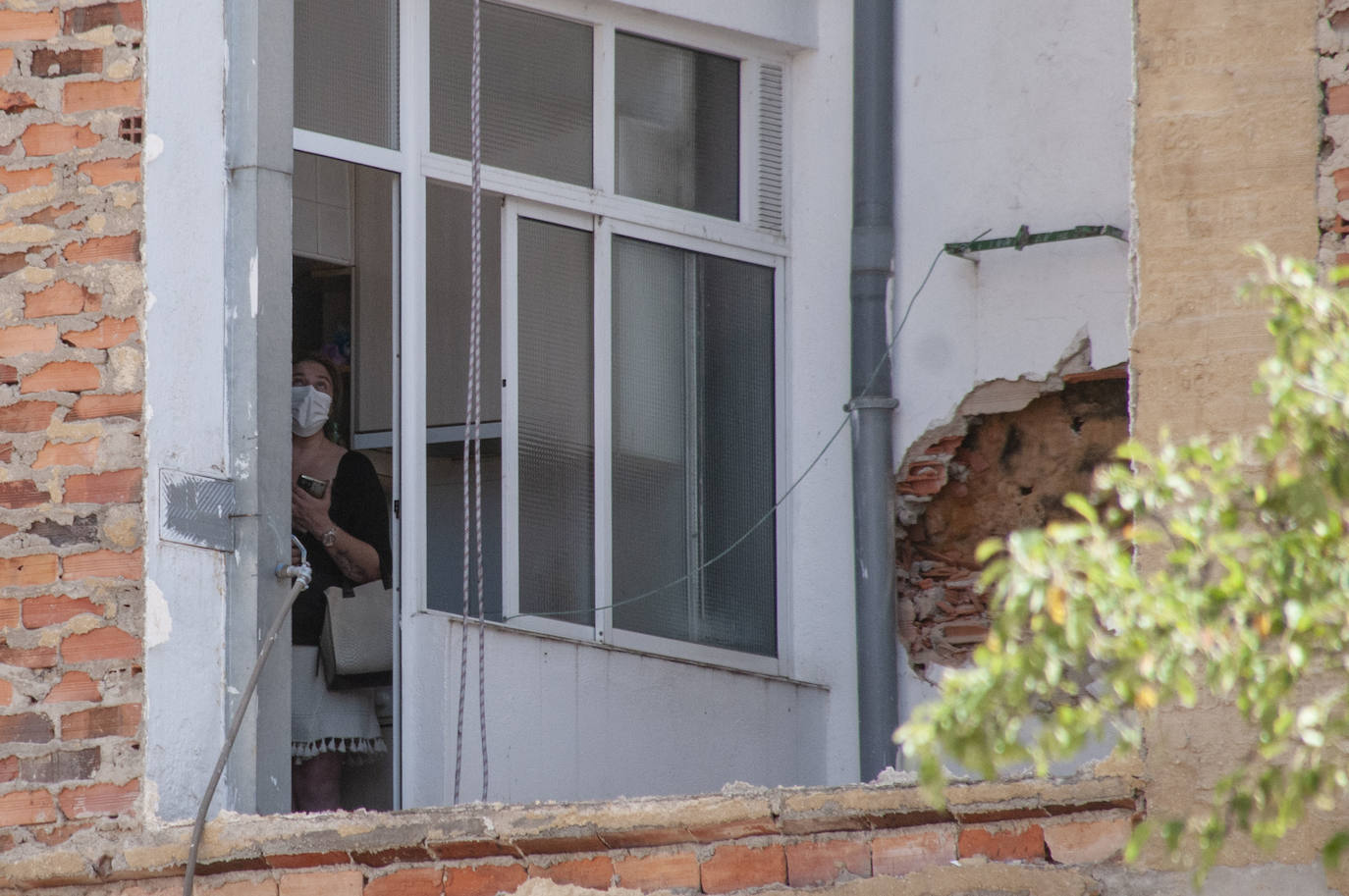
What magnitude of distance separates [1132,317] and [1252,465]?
0.51 metres

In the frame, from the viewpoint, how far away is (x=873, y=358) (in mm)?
7219

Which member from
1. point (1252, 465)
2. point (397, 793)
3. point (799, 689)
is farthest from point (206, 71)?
point (799, 689)

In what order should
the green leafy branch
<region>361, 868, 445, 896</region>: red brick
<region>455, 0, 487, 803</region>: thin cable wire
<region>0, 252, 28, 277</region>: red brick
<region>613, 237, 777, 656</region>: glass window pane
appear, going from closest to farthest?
1. the green leafy branch
2. <region>361, 868, 445, 896</region>: red brick
3. <region>0, 252, 28, 277</region>: red brick
4. <region>455, 0, 487, 803</region>: thin cable wire
5. <region>613, 237, 777, 656</region>: glass window pane

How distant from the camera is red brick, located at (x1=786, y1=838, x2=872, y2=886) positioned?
14.5 ft

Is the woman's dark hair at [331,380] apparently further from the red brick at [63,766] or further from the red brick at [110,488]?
the red brick at [63,766]

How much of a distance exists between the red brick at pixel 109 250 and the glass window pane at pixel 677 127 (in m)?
2.44

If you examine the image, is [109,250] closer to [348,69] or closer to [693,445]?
[348,69]

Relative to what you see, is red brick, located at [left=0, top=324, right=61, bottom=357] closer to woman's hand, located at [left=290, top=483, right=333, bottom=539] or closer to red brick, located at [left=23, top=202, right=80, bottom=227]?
red brick, located at [left=23, top=202, right=80, bottom=227]

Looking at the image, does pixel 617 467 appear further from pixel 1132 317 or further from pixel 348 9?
pixel 1132 317

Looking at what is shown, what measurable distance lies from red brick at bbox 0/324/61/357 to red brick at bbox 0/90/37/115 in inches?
24.0

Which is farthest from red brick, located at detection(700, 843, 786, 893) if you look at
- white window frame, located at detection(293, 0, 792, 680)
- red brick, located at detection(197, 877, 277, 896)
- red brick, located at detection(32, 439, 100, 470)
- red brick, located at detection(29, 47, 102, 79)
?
red brick, located at detection(29, 47, 102, 79)

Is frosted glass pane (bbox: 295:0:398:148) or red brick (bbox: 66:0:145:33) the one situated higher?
frosted glass pane (bbox: 295:0:398:148)

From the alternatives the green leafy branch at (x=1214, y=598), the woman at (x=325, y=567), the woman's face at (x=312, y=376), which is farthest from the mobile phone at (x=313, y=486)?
the green leafy branch at (x=1214, y=598)

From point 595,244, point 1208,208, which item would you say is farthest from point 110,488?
point 1208,208
